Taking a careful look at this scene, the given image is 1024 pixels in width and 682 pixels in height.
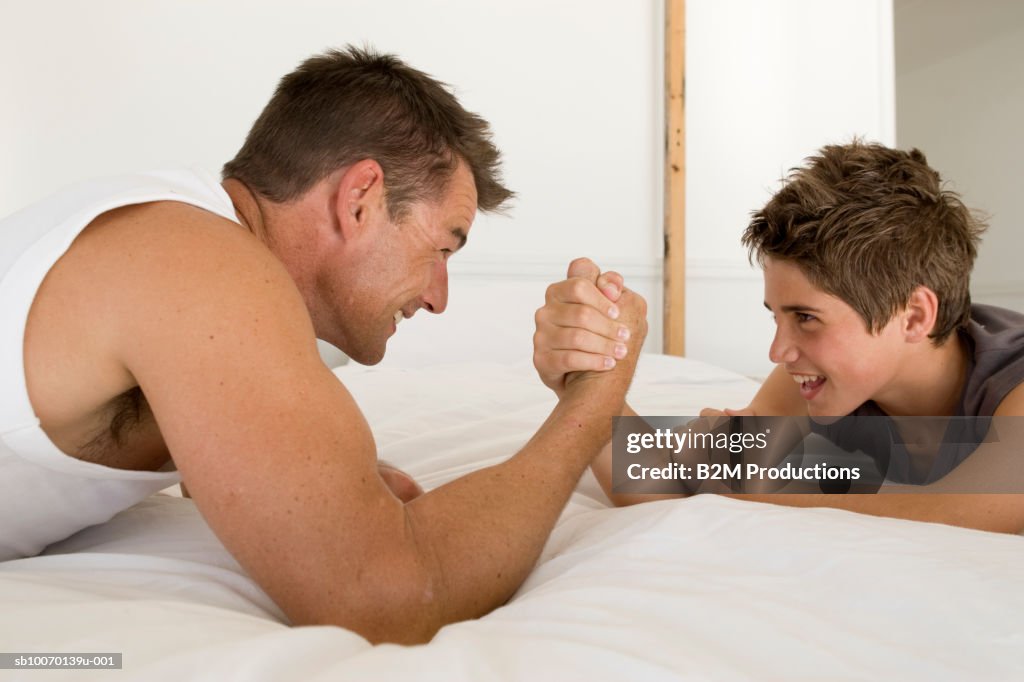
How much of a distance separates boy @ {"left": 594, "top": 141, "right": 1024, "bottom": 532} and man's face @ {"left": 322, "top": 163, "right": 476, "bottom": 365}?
518 mm

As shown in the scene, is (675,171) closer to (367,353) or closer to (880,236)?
(880,236)

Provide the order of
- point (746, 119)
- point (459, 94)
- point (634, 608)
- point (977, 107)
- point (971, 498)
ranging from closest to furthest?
1. point (634, 608)
2. point (971, 498)
3. point (459, 94)
4. point (746, 119)
5. point (977, 107)

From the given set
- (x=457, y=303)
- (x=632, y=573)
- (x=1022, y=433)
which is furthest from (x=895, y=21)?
(x=632, y=573)

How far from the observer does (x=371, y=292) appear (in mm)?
952

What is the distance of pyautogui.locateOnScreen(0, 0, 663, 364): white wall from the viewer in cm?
250

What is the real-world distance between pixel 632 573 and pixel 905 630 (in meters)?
0.19

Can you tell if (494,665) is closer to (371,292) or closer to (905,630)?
(905,630)

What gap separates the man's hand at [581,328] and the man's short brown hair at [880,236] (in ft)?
1.28

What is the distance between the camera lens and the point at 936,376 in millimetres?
1269

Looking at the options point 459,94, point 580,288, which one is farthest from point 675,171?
point 580,288

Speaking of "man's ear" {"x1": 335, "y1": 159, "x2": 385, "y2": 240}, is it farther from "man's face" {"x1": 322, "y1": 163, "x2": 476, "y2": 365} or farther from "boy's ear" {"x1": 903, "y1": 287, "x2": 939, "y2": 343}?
"boy's ear" {"x1": 903, "y1": 287, "x2": 939, "y2": 343}

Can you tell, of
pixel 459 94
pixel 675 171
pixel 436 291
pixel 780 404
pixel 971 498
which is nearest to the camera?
pixel 971 498

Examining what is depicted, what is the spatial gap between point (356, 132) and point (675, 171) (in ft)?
7.01

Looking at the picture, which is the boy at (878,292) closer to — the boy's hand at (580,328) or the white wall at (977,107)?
the boy's hand at (580,328)
